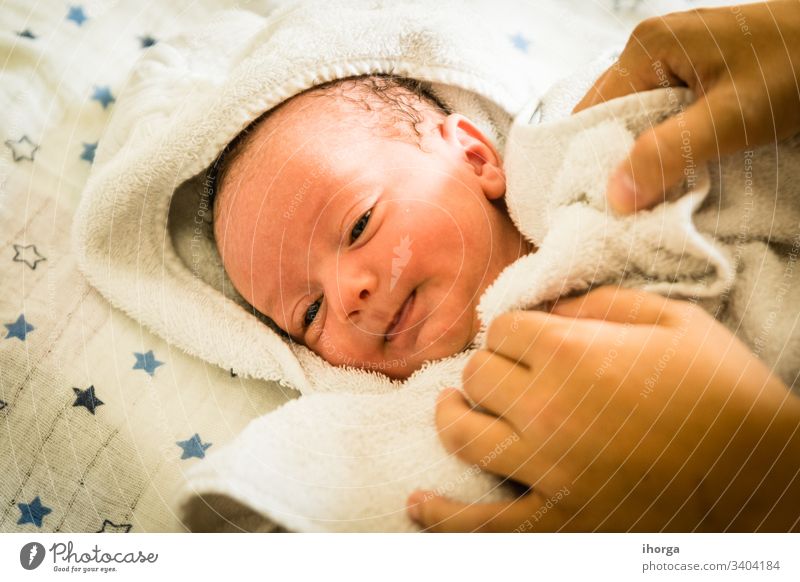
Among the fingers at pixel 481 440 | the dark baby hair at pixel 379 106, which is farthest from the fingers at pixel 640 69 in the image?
the fingers at pixel 481 440

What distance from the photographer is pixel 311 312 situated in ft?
1.44

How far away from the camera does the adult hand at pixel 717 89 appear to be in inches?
13.9

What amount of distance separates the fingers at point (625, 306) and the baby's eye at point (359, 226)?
0.49ft

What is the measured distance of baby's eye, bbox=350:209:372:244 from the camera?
1.29 feet

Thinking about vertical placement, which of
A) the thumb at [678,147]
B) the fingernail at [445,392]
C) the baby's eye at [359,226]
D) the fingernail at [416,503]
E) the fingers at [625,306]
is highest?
the thumb at [678,147]

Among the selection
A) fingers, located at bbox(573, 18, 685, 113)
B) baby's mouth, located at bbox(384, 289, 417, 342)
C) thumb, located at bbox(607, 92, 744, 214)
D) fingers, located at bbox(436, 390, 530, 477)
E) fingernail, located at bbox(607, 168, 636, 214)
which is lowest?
fingers, located at bbox(436, 390, 530, 477)

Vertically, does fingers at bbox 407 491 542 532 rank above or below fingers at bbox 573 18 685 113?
below

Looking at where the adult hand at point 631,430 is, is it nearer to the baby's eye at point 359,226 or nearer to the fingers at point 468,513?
the fingers at point 468,513

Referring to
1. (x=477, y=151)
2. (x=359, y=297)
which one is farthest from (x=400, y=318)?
(x=477, y=151)

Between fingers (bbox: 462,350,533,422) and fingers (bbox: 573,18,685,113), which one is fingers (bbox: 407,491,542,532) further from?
fingers (bbox: 573,18,685,113)

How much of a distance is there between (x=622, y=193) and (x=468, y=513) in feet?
0.71

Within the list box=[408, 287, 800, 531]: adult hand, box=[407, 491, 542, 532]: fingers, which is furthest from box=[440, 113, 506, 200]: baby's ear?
box=[407, 491, 542, 532]: fingers

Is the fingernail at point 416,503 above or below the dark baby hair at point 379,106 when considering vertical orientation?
below
